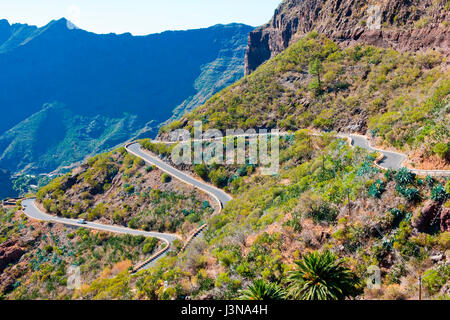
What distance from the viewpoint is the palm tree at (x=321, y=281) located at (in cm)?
912

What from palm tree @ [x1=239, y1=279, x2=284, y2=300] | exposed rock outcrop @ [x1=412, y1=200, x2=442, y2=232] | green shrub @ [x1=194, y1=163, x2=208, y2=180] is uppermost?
exposed rock outcrop @ [x1=412, y1=200, x2=442, y2=232]

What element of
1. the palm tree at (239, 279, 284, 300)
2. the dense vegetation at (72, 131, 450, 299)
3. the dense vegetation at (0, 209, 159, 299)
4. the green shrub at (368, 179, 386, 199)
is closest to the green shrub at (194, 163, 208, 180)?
the dense vegetation at (0, 209, 159, 299)

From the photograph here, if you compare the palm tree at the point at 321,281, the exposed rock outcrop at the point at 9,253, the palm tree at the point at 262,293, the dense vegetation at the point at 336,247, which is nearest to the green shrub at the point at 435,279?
the dense vegetation at the point at 336,247

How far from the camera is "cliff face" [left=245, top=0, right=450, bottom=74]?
3175 centimetres

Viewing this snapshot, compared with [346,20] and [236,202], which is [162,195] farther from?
[346,20]

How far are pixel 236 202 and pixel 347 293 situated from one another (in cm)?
1886

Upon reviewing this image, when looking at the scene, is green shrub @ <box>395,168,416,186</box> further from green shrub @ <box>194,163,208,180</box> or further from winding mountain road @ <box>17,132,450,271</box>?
green shrub @ <box>194,163,208,180</box>

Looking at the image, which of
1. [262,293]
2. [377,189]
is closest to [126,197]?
[262,293]

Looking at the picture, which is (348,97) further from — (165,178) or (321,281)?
(321,281)

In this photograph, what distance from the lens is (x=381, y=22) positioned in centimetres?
3988

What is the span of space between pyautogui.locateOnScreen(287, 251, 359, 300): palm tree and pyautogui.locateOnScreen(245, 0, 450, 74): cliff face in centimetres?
3136

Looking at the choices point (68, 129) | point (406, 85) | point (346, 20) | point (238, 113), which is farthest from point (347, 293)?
point (68, 129)

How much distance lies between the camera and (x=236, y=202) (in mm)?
28094

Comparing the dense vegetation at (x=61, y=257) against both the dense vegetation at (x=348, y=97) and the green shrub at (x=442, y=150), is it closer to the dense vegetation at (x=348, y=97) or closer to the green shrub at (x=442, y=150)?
the dense vegetation at (x=348, y=97)
